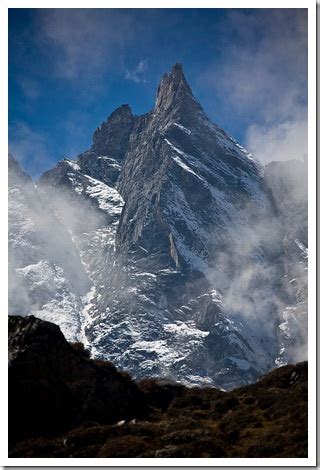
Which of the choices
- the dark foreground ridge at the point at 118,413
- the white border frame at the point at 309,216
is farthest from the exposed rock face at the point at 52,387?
the white border frame at the point at 309,216

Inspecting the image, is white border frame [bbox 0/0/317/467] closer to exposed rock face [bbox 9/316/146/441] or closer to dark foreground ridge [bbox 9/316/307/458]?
dark foreground ridge [bbox 9/316/307/458]

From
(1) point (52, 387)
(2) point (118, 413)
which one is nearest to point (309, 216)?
(2) point (118, 413)

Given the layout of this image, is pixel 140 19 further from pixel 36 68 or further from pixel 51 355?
pixel 51 355

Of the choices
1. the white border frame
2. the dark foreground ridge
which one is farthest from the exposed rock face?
the white border frame

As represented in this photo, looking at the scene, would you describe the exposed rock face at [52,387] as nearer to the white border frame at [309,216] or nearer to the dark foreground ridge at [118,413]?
the dark foreground ridge at [118,413]

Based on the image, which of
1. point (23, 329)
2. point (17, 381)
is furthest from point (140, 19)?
point (17, 381)
